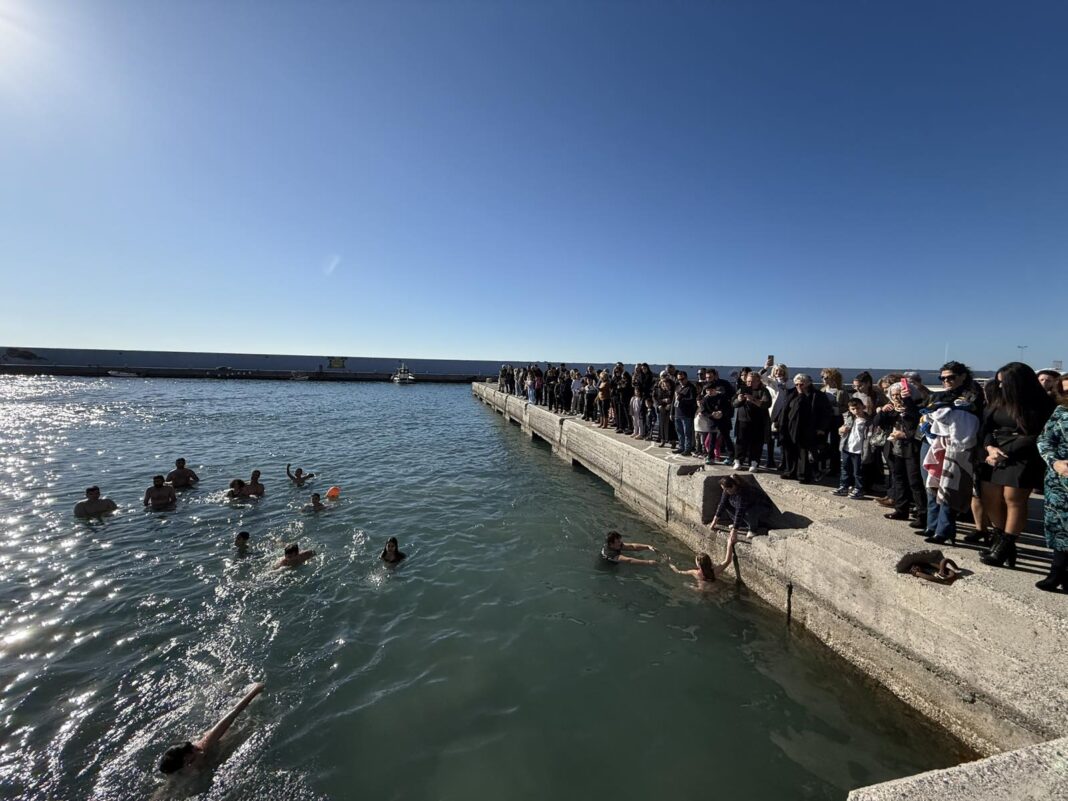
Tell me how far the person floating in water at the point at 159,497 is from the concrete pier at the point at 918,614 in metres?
12.5

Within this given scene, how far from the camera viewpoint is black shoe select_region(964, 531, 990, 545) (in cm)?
532

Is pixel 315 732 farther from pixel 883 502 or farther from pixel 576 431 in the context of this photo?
pixel 576 431

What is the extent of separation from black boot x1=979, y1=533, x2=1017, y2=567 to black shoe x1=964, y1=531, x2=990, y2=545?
853mm

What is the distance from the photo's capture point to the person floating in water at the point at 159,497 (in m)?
10.9

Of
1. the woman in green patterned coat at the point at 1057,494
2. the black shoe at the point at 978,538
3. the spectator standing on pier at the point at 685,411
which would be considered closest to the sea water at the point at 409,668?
the woman in green patterned coat at the point at 1057,494

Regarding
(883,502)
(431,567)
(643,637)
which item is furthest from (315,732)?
(883,502)

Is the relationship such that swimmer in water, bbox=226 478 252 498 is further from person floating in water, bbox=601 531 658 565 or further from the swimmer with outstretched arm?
person floating in water, bbox=601 531 658 565

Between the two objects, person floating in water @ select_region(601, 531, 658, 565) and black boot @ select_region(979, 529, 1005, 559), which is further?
person floating in water @ select_region(601, 531, 658, 565)

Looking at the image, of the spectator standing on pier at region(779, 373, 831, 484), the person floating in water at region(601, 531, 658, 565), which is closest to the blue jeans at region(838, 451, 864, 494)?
the spectator standing on pier at region(779, 373, 831, 484)

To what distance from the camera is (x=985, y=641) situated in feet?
13.4

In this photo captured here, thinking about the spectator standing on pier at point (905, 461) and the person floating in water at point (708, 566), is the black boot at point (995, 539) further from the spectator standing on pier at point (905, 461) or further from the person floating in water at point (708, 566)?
the person floating in water at point (708, 566)

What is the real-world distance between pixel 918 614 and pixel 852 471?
3.33 m

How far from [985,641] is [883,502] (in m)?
3.26

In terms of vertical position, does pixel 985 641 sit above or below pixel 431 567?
above
